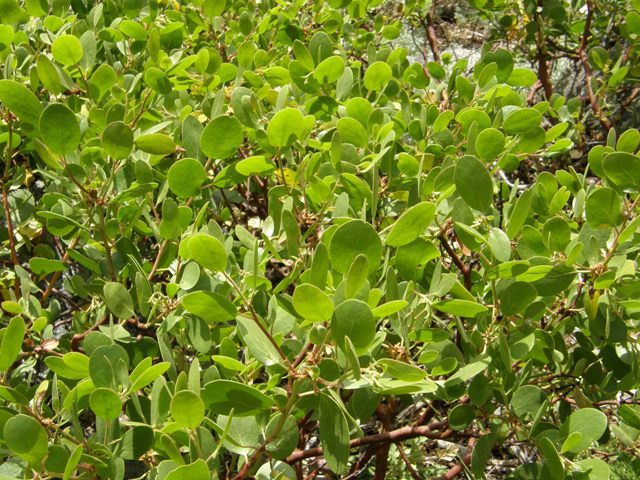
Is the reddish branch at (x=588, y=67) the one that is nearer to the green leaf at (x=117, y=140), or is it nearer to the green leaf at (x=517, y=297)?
the green leaf at (x=517, y=297)

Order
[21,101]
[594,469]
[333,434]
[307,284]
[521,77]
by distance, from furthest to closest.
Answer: [521,77]
[21,101]
[594,469]
[333,434]
[307,284]

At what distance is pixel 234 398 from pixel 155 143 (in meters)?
0.54

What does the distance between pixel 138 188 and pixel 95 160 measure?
136 mm

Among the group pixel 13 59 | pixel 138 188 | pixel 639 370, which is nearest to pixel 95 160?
pixel 138 188

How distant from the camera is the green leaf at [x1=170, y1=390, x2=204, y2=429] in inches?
29.4

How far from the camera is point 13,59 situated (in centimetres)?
137

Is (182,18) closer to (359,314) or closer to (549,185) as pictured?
(549,185)

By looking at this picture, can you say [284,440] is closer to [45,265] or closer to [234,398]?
[234,398]

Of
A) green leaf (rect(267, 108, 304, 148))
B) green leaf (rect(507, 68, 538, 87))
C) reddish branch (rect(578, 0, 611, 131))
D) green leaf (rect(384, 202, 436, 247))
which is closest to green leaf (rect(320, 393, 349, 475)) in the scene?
green leaf (rect(384, 202, 436, 247))

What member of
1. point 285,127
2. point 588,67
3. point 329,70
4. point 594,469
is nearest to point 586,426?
point 594,469

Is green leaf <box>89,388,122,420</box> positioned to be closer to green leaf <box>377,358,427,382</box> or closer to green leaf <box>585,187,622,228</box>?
green leaf <box>377,358,427,382</box>

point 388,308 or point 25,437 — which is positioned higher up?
point 388,308

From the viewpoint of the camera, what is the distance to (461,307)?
36.2 inches

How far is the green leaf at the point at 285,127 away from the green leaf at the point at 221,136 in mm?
53
